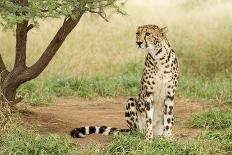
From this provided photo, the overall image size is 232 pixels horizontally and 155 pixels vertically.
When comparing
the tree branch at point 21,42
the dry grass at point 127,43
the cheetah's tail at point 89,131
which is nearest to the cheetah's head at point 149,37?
the cheetah's tail at point 89,131

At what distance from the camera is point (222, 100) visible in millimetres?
10164

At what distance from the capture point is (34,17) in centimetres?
665

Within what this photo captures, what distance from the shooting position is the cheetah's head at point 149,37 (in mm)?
6504

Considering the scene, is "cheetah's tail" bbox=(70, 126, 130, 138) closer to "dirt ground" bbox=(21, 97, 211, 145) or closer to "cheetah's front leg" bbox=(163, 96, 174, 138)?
"dirt ground" bbox=(21, 97, 211, 145)

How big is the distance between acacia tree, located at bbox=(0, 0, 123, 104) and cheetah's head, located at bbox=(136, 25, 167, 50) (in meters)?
0.76

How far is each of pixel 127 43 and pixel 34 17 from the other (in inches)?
284

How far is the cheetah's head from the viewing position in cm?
650

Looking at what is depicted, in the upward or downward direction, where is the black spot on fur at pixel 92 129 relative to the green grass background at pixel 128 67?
downward

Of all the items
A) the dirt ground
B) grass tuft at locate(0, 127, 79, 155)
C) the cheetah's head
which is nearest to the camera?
grass tuft at locate(0, 127, 79, 155)

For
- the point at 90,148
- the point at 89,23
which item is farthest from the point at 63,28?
the point at 89,23

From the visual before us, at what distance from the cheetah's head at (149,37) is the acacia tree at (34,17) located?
76 centimetres

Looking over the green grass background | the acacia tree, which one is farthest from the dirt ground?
the acacia tree

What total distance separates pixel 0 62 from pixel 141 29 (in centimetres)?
242

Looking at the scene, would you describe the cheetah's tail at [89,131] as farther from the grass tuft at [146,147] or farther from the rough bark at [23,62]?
the rough bark at [23,62]
